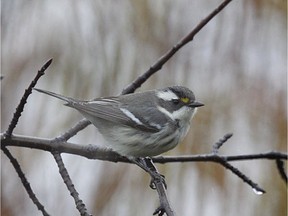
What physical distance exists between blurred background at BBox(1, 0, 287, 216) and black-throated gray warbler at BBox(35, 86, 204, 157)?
0.88 ft

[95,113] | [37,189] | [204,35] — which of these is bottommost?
[37,189]

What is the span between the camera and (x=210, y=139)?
103 inches

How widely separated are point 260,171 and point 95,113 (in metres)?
0.82

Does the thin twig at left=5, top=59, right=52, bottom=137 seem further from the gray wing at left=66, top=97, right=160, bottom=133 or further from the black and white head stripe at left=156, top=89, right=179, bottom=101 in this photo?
the black and white head stripe at left=156, top=89, right=179, bottom=101

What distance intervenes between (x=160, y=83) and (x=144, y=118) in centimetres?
37

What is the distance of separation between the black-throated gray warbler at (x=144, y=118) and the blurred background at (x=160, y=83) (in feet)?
0.88

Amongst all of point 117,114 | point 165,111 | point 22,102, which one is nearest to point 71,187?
point 22,102

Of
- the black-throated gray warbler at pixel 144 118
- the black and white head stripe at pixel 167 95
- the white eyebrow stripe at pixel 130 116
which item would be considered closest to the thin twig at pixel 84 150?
the black-throated gray warbler at pixel 144 118

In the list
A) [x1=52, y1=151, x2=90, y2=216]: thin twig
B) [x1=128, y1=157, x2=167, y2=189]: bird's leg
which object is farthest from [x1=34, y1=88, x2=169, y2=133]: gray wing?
[x1=52, y1=151, x2=90, y2=216]: thin twig

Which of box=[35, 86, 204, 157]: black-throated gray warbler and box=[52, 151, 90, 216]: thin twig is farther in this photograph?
box=[35, 86, 204, 157]: black-throated gray warbler

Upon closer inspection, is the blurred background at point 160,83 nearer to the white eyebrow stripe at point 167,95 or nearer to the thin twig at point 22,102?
the white eyebrow stripe at point 167,95

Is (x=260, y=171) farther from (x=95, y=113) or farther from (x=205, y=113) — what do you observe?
(x=95, y=113)

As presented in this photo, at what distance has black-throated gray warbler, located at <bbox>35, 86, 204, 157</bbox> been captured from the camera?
2158 millimetres

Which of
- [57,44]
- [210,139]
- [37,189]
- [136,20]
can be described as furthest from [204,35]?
[37,189]
